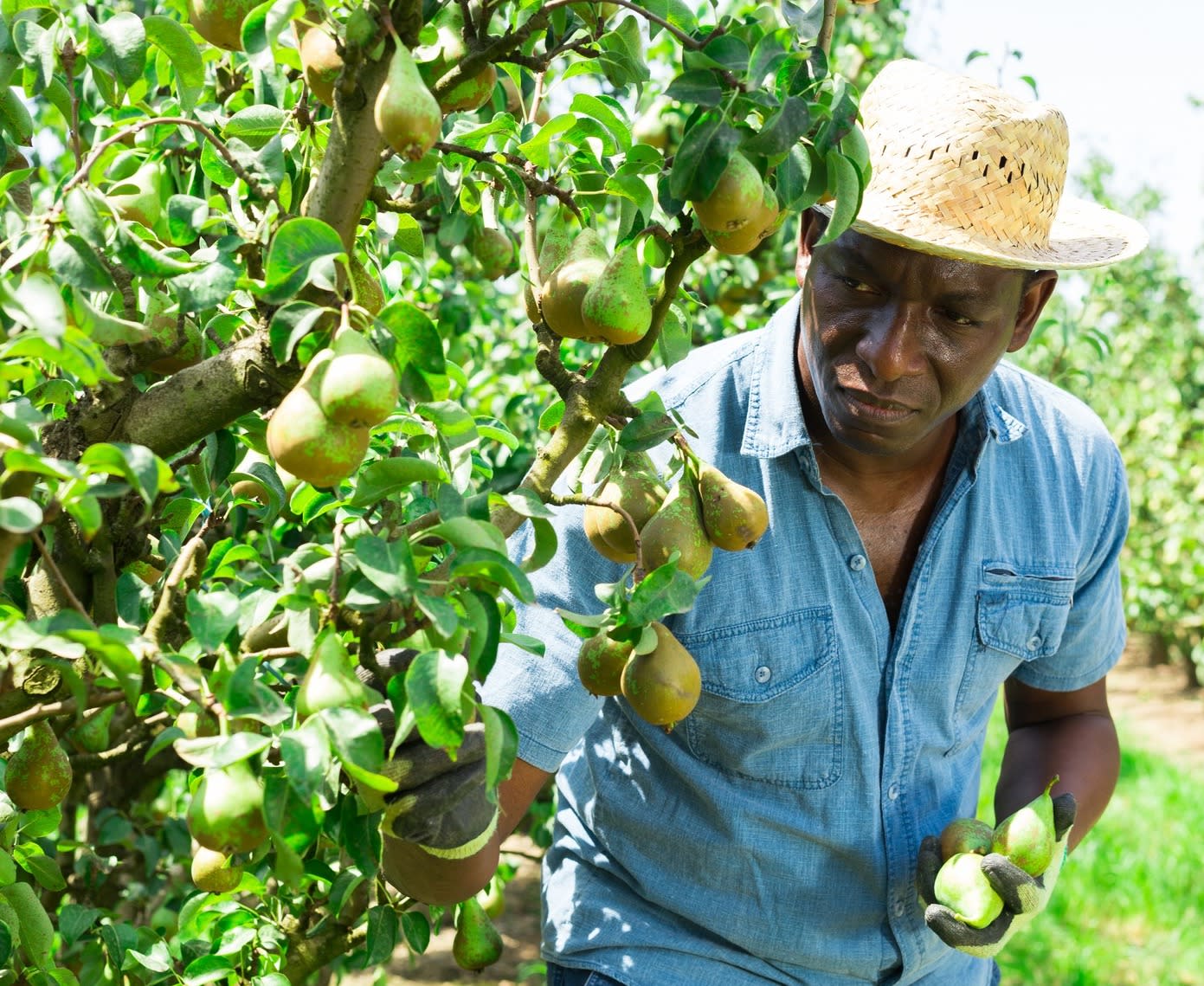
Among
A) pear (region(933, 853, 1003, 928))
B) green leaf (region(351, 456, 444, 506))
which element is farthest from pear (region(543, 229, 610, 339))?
pear (region(933, 853, 1003, 928))

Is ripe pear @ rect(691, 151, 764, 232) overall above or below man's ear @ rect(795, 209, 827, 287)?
above

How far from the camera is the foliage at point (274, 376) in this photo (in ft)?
3.08

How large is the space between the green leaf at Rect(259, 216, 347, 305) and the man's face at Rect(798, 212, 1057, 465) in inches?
41.5

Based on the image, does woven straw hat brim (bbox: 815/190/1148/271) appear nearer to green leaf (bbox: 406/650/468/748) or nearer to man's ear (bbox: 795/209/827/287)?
man's ear (bbox: 795/209/827/287)

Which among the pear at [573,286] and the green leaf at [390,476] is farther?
the pear at [573,286]

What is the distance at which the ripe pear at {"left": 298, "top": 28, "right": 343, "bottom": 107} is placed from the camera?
103 cm

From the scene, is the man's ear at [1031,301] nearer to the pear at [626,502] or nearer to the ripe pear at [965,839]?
the ripe pear at [965,839]

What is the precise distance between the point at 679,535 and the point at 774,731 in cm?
88

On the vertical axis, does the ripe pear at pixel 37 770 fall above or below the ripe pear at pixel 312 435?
below

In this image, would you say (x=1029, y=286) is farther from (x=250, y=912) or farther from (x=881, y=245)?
(x=250, y=912)

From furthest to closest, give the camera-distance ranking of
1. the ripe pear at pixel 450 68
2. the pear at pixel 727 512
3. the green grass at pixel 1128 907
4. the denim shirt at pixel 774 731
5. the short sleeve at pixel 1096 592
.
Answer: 1. the green grass at pixel 1128 907
2. the short sleeve at pixel 1096 592
3. the denim shirt at pixel 774 731
4. the pear at pixel 727 512
5. the ripe pear at pixel 450 68

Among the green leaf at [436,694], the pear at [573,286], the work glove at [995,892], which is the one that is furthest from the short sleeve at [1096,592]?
the green leaf at [436,694]

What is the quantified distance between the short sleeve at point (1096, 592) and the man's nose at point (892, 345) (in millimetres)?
663

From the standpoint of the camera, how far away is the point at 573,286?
4.05ft
